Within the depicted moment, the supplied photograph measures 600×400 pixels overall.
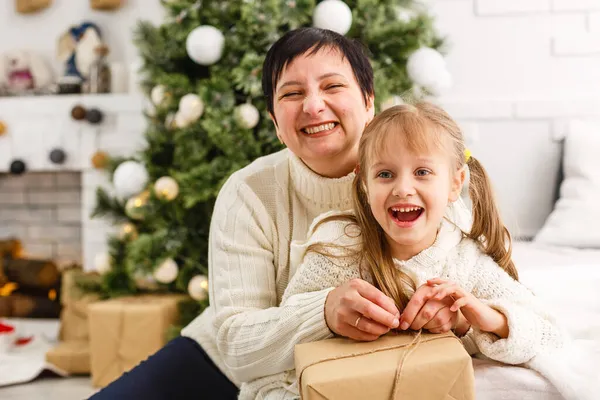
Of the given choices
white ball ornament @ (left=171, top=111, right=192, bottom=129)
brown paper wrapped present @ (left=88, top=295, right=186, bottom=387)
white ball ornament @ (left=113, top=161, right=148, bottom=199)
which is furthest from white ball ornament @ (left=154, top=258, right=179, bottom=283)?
white ball ornament @ (left=171, top=111, right=192, bottom=129)

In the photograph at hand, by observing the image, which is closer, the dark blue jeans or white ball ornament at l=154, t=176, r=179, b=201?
the dark blue jeans

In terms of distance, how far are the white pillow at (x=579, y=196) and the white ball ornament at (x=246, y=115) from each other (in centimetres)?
115

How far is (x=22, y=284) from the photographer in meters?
3.42

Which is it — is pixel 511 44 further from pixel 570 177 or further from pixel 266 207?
pixel 266 207

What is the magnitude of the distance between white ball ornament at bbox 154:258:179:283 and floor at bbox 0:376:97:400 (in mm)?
526

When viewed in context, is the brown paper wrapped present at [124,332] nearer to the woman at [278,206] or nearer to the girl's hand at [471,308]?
the woman at [278,206]

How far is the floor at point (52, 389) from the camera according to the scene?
8.13 ft

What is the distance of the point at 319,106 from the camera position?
118 cm

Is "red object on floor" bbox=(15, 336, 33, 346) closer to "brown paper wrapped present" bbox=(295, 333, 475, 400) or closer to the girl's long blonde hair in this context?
the girl's long blonde hair

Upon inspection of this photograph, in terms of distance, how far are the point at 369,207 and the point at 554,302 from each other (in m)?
0.54

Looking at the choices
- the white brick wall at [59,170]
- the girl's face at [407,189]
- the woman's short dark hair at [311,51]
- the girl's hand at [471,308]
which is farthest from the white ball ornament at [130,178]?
the girl's hand at [471,308]

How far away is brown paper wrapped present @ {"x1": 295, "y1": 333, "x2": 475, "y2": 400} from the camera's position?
0.80m

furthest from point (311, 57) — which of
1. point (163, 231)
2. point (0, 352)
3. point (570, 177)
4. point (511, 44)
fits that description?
point (0, 352)

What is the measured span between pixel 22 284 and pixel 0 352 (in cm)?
64
